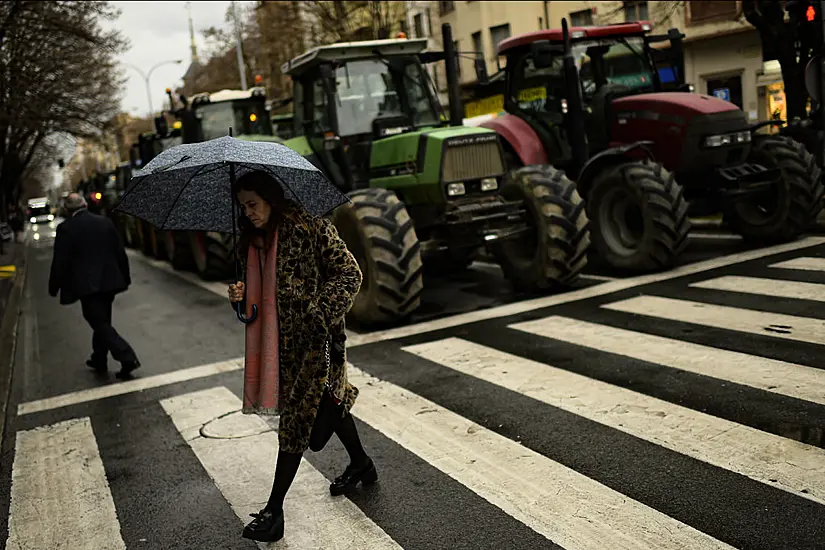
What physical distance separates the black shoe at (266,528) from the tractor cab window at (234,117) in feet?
41.1

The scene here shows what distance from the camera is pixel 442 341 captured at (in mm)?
8289

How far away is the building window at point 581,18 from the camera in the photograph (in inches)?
1372

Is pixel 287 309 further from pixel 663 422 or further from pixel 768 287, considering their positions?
pixel 768 287

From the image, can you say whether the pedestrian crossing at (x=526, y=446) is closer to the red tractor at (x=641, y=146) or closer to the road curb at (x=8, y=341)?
the road curb at (x=8, y=341)

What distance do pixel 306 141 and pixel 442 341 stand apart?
4252mm

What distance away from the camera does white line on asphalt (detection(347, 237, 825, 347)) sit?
350 inches

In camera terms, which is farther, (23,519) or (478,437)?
(478,437)

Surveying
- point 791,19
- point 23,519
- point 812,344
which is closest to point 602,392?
point 812,344

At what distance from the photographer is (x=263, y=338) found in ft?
14.1

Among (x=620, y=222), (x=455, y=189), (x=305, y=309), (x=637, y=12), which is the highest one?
(x=637, y=12)

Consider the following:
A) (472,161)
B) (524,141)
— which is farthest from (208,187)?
(524,141)

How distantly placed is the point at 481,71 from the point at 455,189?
237 cm

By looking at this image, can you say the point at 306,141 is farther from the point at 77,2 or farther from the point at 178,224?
the point at 77,2

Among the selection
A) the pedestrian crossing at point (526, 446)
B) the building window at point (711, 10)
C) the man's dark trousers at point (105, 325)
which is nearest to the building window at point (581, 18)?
the building window at point (711, 10)
